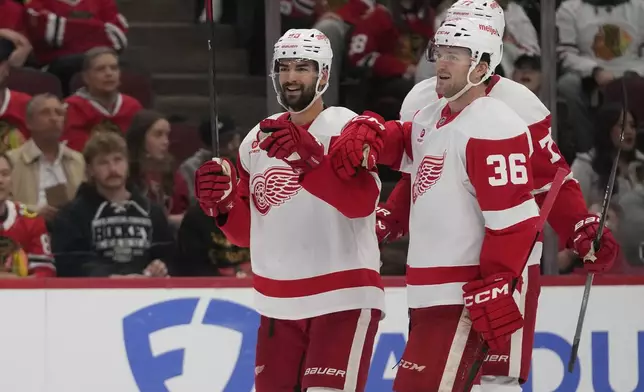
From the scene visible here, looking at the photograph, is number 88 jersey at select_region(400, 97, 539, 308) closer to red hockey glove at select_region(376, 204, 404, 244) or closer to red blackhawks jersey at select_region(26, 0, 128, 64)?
red hockey glove at select_region(376, 204, 404, 244)

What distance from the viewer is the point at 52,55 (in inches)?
207

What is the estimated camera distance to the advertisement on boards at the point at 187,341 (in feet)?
15.5

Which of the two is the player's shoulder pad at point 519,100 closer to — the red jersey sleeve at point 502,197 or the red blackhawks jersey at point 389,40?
the red jersey sleeve at point 502,197

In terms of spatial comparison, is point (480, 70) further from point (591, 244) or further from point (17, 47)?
point (17, 47)

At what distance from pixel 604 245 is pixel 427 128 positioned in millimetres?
617

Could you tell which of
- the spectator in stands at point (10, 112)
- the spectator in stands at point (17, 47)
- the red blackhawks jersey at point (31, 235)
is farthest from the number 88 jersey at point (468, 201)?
the spectator in stands at point (17, 47)

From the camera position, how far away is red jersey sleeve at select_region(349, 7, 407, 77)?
5.29 meters

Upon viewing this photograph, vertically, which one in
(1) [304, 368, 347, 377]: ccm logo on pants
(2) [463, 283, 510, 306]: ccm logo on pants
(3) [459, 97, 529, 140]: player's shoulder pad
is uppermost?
(3) [459, 97, 529, 140]: player's shoulder pad

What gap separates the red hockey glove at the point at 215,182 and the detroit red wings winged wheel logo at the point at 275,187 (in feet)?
0.25

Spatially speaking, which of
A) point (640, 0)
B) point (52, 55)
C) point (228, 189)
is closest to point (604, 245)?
point (228, 189)

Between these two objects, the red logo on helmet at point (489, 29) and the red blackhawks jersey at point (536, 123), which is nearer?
the red logo on helmet at point (489, 29)

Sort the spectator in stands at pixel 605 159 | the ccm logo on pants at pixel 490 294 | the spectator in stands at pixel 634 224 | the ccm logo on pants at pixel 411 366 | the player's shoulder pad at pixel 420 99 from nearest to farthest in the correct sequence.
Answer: the ccm logo on pants at pixel 490 294
the ccm logo on pants at pixel 411 366
the player's shoulder pad at pixel 420 99
the spectator in stands at pixel 634 224
the spectator in stands at pixel 605 159

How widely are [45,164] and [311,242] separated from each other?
5.91 ft

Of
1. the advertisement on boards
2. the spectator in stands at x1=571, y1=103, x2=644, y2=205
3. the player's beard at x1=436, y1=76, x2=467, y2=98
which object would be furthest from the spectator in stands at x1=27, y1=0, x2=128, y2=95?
the player's beard at x1=436, y1=76, x2=467, y2=98
